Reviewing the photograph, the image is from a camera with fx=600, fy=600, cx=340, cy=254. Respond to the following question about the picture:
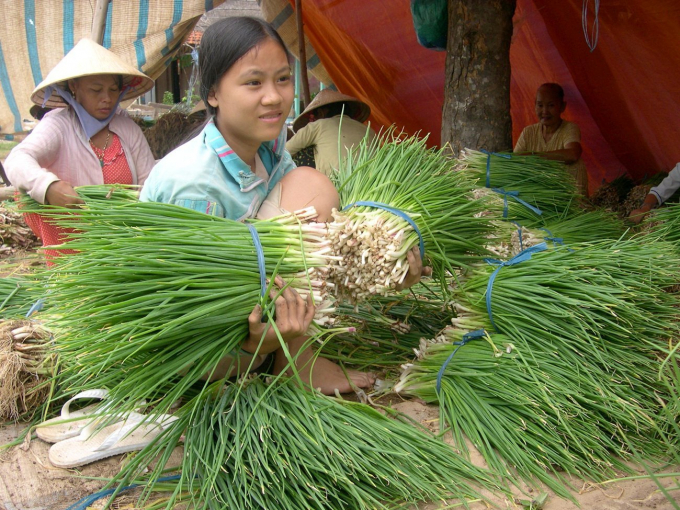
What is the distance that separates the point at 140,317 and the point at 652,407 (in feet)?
5.03

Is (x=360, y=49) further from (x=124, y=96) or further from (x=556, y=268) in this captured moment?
(x=556, y=268)

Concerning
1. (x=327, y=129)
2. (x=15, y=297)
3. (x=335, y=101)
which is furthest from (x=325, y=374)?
(x=335, y=101)

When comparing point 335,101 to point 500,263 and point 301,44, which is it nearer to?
point 301,44

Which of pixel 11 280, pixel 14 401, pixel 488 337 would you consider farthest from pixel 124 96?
pixel 488 337

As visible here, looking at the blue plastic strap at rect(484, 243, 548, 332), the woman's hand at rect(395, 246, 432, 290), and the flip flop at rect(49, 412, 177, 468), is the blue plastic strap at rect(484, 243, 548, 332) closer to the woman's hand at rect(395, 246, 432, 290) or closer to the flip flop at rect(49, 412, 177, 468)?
the woman's hand at rect(395, 246, 432, 290)

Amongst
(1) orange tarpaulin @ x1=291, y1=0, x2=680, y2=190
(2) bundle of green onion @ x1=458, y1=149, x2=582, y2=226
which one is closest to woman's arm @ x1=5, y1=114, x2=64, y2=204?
(2) bundle of green onion @ x1=458, y1=149, x2=582, y2=226

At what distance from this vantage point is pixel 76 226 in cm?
166

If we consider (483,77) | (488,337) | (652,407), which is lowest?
(652,407)

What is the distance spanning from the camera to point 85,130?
10.2 ft

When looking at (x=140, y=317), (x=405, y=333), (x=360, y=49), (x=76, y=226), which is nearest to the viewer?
(x=140, y=317)

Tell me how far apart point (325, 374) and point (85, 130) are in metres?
1.92

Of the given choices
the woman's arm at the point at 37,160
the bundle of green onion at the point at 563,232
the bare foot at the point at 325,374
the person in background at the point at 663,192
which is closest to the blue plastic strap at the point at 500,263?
the bundle of green onion at the point at 563,232

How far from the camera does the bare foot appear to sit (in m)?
2.03

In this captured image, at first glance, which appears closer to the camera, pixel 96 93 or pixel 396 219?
pixel 396 219
